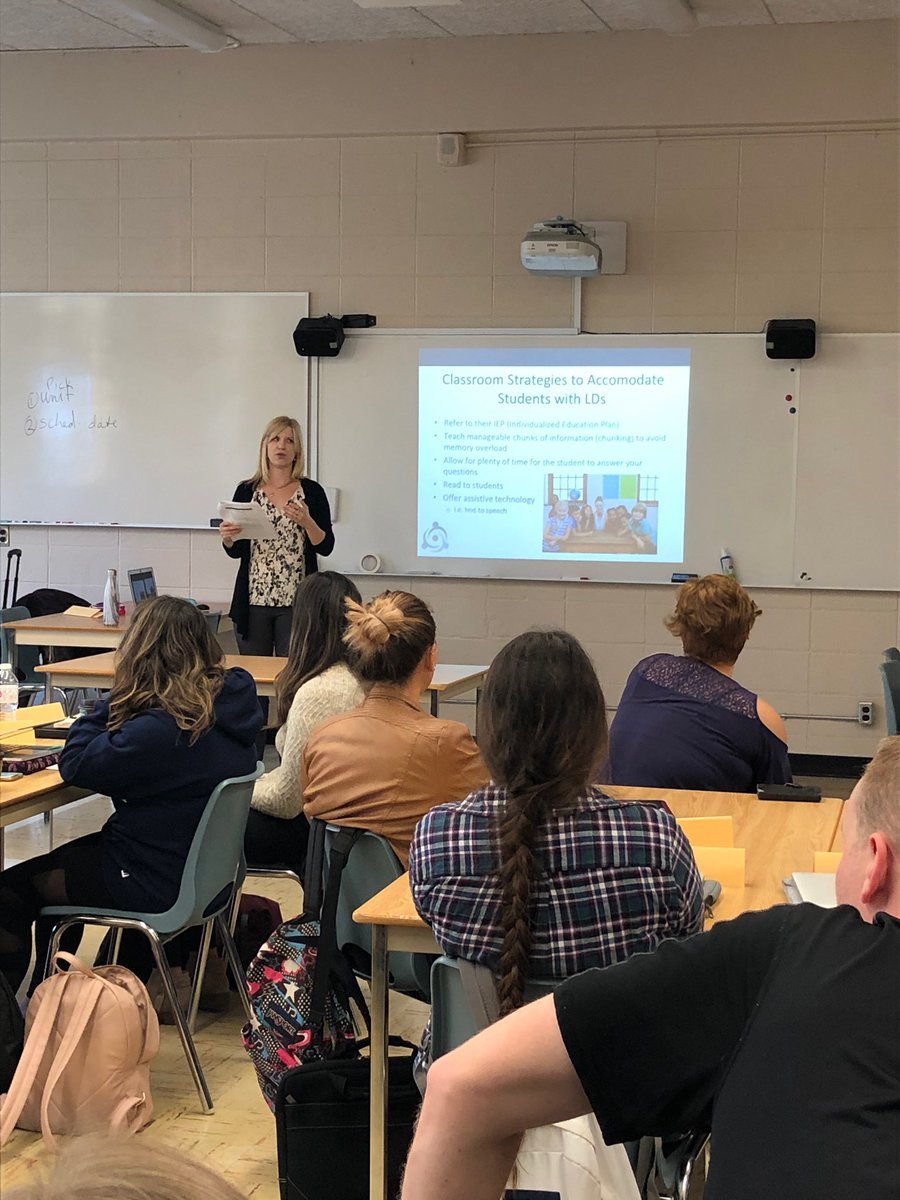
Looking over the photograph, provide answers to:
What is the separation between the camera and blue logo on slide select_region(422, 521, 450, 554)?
22.8ft

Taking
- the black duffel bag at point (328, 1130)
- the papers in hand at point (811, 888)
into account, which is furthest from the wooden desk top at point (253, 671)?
the papers in hand at point (811, 888)

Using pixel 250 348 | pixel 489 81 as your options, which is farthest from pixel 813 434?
pixel 250 348

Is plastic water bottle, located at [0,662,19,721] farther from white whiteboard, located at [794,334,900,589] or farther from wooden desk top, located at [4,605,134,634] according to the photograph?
white whiteboard, located at [794,334,900,589]

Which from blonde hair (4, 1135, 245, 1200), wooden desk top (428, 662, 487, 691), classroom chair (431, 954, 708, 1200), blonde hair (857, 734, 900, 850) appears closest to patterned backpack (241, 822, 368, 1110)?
classroom chair (431, 954, 708, 1200)

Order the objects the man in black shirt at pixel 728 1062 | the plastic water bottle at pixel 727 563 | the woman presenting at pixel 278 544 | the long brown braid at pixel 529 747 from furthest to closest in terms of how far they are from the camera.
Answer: the plastic water bottle at pixel 727 563, the woman presenting at pixel 278 544, the long brown braid at pixel 529 747, the man in black shirt at pixel 728 1062

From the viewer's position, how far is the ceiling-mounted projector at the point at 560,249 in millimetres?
6258

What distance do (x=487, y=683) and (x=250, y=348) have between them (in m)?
5.36

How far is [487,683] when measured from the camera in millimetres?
2016

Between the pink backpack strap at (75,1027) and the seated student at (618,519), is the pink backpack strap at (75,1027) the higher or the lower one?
the lower one

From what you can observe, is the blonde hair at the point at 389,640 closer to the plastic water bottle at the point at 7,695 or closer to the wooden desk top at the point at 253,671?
the plastic water bottle at the point at 7,695

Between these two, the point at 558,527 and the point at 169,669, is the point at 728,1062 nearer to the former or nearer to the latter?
the point at 169,669

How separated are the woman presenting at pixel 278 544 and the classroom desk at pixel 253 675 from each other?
709mm

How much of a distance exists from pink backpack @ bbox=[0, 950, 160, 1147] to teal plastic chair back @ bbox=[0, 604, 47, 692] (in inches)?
88.9

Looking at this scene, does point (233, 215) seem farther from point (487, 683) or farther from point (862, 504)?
point (487, 683)
